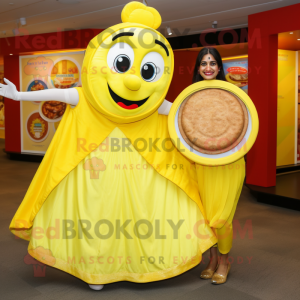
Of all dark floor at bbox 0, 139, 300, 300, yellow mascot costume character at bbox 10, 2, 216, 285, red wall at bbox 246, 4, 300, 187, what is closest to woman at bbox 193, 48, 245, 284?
yellow mascot costume character at bbox 10, 2, 216, 285

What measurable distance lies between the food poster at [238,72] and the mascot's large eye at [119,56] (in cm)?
573

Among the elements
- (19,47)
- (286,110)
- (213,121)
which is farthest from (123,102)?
(19,47)

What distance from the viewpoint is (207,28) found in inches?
272

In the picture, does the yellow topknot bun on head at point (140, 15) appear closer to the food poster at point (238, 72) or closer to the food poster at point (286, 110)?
the food poster at point (286, 110)

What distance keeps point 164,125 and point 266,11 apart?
3436 millimetres

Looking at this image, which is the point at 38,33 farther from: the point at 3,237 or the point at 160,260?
the point at 160,260

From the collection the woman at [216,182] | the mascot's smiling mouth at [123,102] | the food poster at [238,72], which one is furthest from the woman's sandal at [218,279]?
the food poster at [238,72]

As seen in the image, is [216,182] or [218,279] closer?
[216,182]

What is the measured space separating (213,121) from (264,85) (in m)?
3.25

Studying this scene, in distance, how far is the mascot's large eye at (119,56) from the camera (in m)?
2.41

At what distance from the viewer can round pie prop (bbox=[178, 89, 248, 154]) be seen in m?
2.35

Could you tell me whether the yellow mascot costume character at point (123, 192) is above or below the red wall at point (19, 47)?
below

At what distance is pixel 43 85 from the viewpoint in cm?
832

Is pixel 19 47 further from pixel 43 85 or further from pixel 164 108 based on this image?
pixel 164 108
